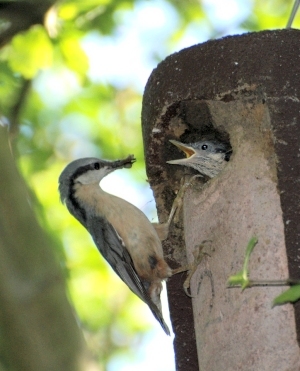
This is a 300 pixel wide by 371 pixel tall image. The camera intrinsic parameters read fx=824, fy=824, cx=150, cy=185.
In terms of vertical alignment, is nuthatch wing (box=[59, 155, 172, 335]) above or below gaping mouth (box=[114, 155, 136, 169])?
below

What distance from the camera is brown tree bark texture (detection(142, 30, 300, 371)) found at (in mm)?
3701

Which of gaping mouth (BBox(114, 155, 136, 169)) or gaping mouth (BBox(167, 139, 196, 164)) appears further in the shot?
gaping mouth (BBox(114, 155, 136, 169))

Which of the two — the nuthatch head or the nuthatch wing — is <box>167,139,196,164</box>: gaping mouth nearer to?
the nuthatch head

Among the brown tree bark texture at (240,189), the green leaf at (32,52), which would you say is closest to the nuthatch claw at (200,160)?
the brown tree bark texture at (240,189)

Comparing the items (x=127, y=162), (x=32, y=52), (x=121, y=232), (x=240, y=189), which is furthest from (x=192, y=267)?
(x=32, y=52)

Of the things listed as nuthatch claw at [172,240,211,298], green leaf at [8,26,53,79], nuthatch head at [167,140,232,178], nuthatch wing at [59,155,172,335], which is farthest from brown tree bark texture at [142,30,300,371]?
green leaf at [8,26,53,79]

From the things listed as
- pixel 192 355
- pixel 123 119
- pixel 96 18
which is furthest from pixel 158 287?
pixel 123 119

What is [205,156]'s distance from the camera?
4.81m

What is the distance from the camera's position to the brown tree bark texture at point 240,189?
370 cm

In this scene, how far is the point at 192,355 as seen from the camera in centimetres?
451

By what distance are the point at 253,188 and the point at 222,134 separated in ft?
2.55

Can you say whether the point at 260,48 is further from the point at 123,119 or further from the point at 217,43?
the point at 123,119

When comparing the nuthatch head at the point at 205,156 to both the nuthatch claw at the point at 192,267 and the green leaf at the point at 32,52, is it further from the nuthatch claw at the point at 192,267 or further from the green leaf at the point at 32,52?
the green leaf at the point at 32,52

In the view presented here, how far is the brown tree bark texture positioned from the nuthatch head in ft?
0.50
